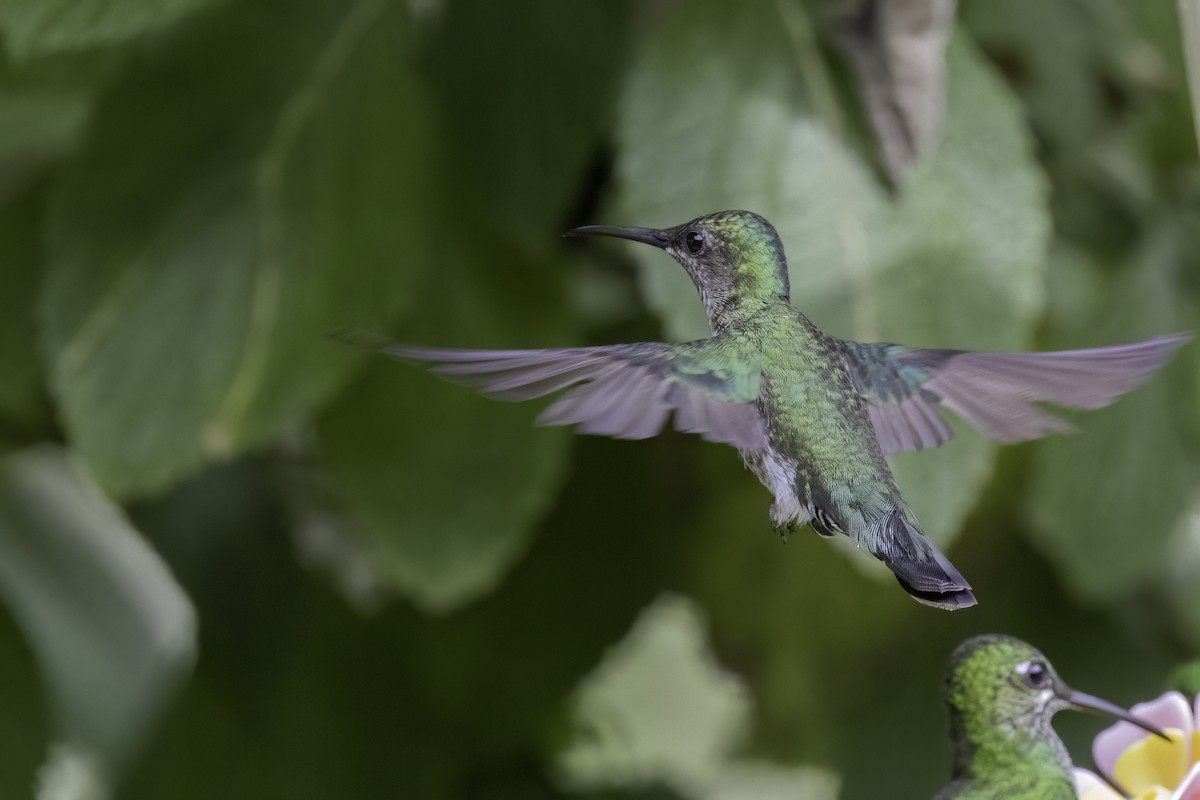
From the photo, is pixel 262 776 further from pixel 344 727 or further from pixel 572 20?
pixel 572 20

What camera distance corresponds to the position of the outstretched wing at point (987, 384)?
119 millimetres

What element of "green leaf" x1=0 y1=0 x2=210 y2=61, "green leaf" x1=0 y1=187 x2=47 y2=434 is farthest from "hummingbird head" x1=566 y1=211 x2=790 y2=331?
"green leaf" x1=0 y1=187 x2=47 y2=434

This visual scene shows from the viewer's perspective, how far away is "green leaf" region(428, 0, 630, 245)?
0.32 meters

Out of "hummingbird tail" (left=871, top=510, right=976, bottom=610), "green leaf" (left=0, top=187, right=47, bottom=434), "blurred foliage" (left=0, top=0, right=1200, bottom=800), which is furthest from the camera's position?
"green leaf" (left=0, top=187, right=47, bottom=434)

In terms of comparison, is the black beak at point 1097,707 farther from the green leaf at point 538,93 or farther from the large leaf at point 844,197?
the green leaf at point 538,93

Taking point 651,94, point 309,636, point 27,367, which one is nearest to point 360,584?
point 309,636

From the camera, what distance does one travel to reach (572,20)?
33cm

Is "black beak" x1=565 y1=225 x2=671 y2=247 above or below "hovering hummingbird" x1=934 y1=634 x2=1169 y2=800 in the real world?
above

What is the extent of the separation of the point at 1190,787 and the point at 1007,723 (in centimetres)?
2

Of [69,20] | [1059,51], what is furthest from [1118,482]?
[69,20]

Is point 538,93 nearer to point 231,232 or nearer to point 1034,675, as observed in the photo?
point 231,232

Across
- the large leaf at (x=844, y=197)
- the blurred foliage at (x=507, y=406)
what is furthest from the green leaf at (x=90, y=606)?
the large leaf at (x=844, y=197)

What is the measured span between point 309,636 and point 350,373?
0.15 m

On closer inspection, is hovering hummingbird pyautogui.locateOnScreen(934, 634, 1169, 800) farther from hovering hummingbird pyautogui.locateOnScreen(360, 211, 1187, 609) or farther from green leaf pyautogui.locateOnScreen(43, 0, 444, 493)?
green leaf pyautogui.locateOnScreen(43, 0, 444, 493)
